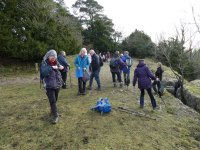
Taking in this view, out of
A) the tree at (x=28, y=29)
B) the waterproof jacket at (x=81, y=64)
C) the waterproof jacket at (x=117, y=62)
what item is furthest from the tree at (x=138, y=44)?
the waterproof jacket at (x=81, y=64)

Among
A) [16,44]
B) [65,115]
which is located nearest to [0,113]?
[65,115]

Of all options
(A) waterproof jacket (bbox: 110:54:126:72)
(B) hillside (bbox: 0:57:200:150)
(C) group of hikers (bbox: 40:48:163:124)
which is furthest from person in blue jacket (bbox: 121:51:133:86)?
(B) hillside (bbox: 0:57:200:150)

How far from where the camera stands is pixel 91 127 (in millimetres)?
7410

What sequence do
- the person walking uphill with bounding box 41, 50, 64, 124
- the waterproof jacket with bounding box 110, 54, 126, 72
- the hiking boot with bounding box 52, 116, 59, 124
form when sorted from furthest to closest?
1. the waterproof jacket with bounding box 110, 54, 126, 72
2. the hiking boot with bounding box 52, 116, 59, 124
3. the person walking uphill with bounding box 41, 50, 64, 124

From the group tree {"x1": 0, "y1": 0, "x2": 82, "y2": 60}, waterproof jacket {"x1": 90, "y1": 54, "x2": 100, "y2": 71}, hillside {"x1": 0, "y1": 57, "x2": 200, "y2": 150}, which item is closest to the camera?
hillside {"x1": 0, "y1": 57, "x2": 200, "y2": 150}

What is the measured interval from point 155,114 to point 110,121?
197 cm

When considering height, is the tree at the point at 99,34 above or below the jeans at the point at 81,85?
above

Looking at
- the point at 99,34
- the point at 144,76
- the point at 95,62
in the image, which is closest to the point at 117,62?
the point at 95,62

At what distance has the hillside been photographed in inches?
256

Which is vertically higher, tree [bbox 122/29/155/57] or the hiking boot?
tree [bbox 122/29/155/57]

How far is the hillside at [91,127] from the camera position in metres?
6.50

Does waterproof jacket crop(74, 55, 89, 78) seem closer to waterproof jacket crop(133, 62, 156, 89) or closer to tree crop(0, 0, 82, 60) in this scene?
waterproof jacket crop(133, 62, 156, 89)

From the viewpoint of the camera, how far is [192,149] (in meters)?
6.72

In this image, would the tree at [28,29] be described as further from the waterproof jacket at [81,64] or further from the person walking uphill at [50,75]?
the person walking uphill at [50,75]
